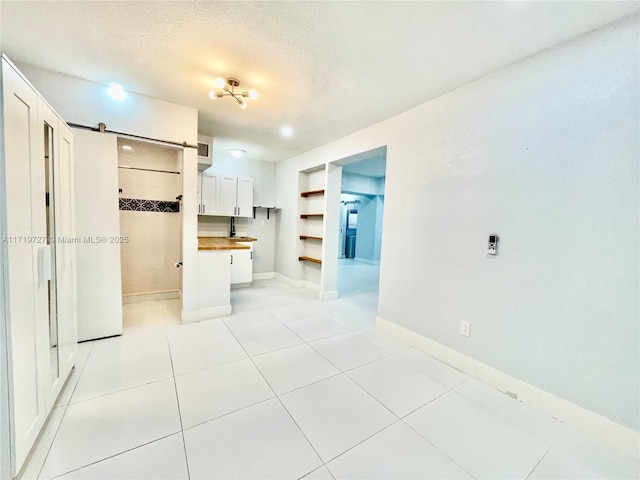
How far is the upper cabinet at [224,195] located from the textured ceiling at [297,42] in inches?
70.9

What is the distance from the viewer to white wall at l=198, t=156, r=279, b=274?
474 cm

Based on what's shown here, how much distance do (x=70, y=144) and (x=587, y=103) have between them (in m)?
3.57

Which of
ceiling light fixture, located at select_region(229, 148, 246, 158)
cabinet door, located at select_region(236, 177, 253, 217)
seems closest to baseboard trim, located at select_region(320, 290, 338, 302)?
cabinet door, located at select_region(236, 177, 253, 217)

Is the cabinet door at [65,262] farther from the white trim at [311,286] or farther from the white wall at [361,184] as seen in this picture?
the white wall at [361,184]

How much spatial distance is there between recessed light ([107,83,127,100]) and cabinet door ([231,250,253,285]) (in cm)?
254

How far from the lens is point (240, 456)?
1.29 m

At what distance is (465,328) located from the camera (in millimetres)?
2162

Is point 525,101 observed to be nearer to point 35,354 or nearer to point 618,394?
point 618,394

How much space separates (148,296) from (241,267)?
1420mm

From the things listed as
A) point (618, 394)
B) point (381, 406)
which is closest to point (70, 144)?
point (381, 406)

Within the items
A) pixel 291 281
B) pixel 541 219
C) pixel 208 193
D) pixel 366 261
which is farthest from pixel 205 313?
pixel 366 261

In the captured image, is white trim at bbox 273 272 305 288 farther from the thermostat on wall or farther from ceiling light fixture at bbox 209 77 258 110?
the thermostat on wall

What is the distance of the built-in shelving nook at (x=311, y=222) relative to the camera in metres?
4.47

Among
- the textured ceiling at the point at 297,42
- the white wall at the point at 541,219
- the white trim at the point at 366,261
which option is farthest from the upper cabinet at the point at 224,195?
the white trim at the point at 366,261
